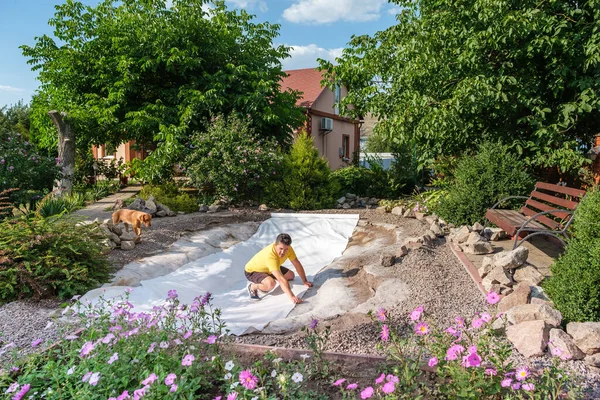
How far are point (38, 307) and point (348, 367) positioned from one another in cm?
316

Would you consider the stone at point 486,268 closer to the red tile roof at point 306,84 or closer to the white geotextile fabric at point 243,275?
the white geotextile fabric at point 243,275

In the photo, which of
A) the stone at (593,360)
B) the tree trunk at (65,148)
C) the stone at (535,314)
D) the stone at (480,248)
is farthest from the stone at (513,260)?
the tree trunk at (65,148)

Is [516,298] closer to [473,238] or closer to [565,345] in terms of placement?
[565,345]

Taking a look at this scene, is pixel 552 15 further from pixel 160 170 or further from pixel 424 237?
pixel 160 170

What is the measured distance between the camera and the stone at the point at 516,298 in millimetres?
3436

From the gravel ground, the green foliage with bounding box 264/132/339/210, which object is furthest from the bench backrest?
the green foliage with bounding box 264/132/339/210

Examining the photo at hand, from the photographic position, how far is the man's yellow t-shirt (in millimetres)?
4859

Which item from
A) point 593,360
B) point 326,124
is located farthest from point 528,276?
point 326,124

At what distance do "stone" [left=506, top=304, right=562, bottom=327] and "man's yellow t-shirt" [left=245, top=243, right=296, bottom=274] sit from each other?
2.51 m

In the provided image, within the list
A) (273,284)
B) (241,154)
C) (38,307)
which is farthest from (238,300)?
(241,154)

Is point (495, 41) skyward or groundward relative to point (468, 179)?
skyward

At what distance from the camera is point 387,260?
5.17 meters

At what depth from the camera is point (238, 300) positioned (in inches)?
196

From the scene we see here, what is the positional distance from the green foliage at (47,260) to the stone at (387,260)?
3246 mm
